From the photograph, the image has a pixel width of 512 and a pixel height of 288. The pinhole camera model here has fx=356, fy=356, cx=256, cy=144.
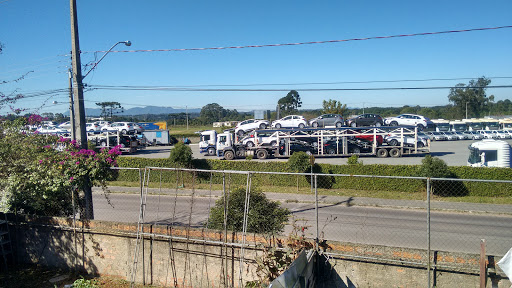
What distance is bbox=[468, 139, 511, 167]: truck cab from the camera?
24.3m

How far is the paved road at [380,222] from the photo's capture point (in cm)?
1211

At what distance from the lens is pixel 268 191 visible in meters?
20.7

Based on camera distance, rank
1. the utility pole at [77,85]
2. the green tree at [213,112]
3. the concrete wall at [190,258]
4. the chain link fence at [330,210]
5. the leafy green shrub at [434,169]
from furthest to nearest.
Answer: the green tree at [213,112] → the leafy green shrub at [434,169] → the utility pole at [77,85] → the chain link fence at [330,210] → the concrete wall at [190,258]

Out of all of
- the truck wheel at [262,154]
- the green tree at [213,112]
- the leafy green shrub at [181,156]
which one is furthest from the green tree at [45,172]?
the green tree at [213,112]

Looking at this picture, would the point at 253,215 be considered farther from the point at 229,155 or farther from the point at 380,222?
the point at 229,155

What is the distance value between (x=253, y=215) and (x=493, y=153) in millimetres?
23102

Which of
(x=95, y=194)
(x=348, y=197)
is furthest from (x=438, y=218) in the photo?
(x=95, y=194)

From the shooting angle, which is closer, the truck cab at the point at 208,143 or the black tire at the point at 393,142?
the black tire at the point at 393,142

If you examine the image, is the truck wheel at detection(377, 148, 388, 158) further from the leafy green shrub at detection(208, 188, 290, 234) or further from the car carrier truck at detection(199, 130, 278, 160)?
the leafy green shrub at detection(208, 188, 290, 234)

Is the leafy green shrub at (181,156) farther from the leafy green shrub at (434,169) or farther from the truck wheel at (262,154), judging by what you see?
the leafy green shrub at (434,169)

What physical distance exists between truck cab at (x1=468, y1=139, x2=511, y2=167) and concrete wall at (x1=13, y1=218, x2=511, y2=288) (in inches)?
846

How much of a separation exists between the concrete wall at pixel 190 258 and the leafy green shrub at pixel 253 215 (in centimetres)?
59

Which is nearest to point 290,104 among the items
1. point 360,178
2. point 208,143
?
point 208,143

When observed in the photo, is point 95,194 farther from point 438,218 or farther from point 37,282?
point 438,218
